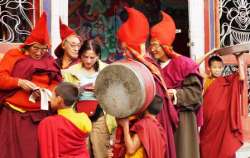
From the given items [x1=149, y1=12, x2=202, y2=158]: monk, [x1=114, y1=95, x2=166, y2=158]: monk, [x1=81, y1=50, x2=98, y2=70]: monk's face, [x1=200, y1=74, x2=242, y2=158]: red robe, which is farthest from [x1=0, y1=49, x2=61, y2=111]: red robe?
[x1=200, y1=74, x2=242, y2=158]: red robe

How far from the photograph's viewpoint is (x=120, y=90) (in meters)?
4.61

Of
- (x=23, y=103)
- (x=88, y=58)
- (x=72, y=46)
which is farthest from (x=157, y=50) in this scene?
(x=23, y=103)

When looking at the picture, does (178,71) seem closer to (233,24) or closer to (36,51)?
(36,51)

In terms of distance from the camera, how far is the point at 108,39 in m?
9.11

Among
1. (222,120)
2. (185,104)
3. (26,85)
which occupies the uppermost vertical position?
(26,85)

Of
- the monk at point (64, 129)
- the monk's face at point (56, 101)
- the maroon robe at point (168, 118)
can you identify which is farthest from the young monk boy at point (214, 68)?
the monk's face at point (56, 101)

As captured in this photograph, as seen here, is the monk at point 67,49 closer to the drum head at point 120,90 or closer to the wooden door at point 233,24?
the drum head at point 120,90

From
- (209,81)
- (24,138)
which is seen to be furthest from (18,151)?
(209,81)

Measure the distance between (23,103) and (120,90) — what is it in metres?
1.04

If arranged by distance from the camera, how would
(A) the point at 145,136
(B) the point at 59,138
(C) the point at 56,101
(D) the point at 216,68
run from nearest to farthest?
(B) the point at 59,138
(C) the point at 56,101
(A) the point at 145,136
(D) the point at 216,68

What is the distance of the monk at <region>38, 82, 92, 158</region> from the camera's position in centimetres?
425

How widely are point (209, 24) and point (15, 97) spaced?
3277 mm

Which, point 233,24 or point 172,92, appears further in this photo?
point 233,24

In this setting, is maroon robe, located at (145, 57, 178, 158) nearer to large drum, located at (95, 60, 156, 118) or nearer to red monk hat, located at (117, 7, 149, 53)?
red monk hat, located at (117, 7, 149, 53)
